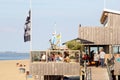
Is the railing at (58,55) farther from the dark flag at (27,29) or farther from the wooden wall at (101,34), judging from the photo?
the wooden wall at (101,34)

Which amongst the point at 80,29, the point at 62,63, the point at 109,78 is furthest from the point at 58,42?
the point at 109,78

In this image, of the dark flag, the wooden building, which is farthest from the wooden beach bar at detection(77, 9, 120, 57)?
the dark flag

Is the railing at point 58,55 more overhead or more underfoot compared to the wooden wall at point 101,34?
more underfoot

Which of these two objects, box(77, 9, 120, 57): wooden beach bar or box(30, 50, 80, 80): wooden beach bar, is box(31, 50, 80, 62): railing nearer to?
box(30, 50, 80, 80): wooden beach bar

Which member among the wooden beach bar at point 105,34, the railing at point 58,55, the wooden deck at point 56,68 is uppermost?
the wooden beach bar at point 105,34

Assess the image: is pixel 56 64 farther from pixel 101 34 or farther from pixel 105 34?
pixel 105 34

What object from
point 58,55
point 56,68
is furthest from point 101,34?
point 58,55

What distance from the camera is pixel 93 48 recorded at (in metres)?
37.3

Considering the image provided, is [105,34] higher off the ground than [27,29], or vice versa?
[27,29]

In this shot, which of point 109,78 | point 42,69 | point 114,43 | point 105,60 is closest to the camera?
point 109,78

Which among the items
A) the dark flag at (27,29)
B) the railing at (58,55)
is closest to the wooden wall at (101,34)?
the dark flag at (27,29)

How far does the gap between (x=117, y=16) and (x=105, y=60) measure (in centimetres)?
463

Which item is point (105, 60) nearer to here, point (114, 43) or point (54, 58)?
point (114, 43)

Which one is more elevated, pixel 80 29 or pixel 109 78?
pixel 80 29
